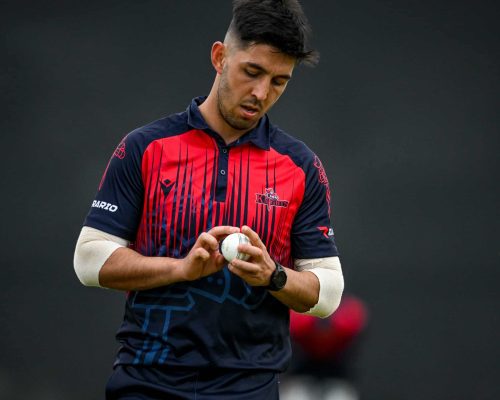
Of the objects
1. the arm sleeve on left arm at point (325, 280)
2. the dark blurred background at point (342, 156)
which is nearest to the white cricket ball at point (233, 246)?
the arm sleeve on left arm at point (325, 280)

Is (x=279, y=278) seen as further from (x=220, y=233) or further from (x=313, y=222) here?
(x=313, y=222)

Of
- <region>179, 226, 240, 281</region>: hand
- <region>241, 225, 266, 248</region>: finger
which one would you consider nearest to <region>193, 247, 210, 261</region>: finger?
<region>179, 226, 240, 281</region>: hand

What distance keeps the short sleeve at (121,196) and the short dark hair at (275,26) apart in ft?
1.62

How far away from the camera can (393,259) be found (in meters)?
5.47

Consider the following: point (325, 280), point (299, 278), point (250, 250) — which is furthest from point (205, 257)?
point (325, 280)

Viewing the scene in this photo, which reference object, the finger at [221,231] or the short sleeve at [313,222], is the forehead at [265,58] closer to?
the short sleeve at [313,222]

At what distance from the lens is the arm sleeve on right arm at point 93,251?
250cm

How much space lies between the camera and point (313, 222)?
270cm

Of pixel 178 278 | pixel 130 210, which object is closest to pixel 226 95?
pixel 130 210

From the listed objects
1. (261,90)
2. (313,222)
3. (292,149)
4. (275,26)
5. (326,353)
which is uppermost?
(275,26)

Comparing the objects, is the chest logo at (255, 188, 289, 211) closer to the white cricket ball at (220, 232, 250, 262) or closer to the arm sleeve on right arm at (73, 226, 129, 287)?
the white cricket ball at (220, 232, 250, 262)

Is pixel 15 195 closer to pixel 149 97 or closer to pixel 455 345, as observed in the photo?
pixel 149 97

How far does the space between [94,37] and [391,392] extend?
306cm

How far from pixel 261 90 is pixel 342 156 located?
3050mm
